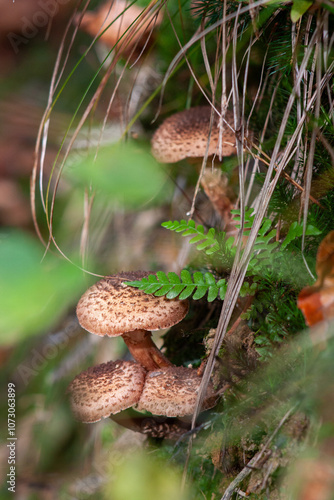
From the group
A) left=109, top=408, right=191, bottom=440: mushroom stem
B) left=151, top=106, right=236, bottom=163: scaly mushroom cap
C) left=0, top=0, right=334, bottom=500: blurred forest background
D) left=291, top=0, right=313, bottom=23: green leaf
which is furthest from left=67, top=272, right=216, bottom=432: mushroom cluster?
left=291, top=0, right=313, bottom=23: green leaf

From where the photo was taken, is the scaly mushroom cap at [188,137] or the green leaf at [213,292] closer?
the green leaf at [213,292]

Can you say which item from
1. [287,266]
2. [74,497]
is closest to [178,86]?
[287,266]

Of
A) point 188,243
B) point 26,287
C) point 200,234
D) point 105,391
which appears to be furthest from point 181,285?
point 188,243

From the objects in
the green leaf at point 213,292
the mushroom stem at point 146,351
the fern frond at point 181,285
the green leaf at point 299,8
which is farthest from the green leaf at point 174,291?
the green leaf at point 299,8

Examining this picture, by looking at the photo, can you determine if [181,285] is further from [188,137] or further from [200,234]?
[188,137]

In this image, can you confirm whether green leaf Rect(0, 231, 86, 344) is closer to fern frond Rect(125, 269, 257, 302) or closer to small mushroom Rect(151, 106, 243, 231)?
fern frond Rect(125, 269, 257, 302)

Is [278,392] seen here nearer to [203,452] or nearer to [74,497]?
[203,452]

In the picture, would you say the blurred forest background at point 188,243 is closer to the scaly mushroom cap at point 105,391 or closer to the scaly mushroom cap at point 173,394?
the scaly mushroom cap at point 173,394
